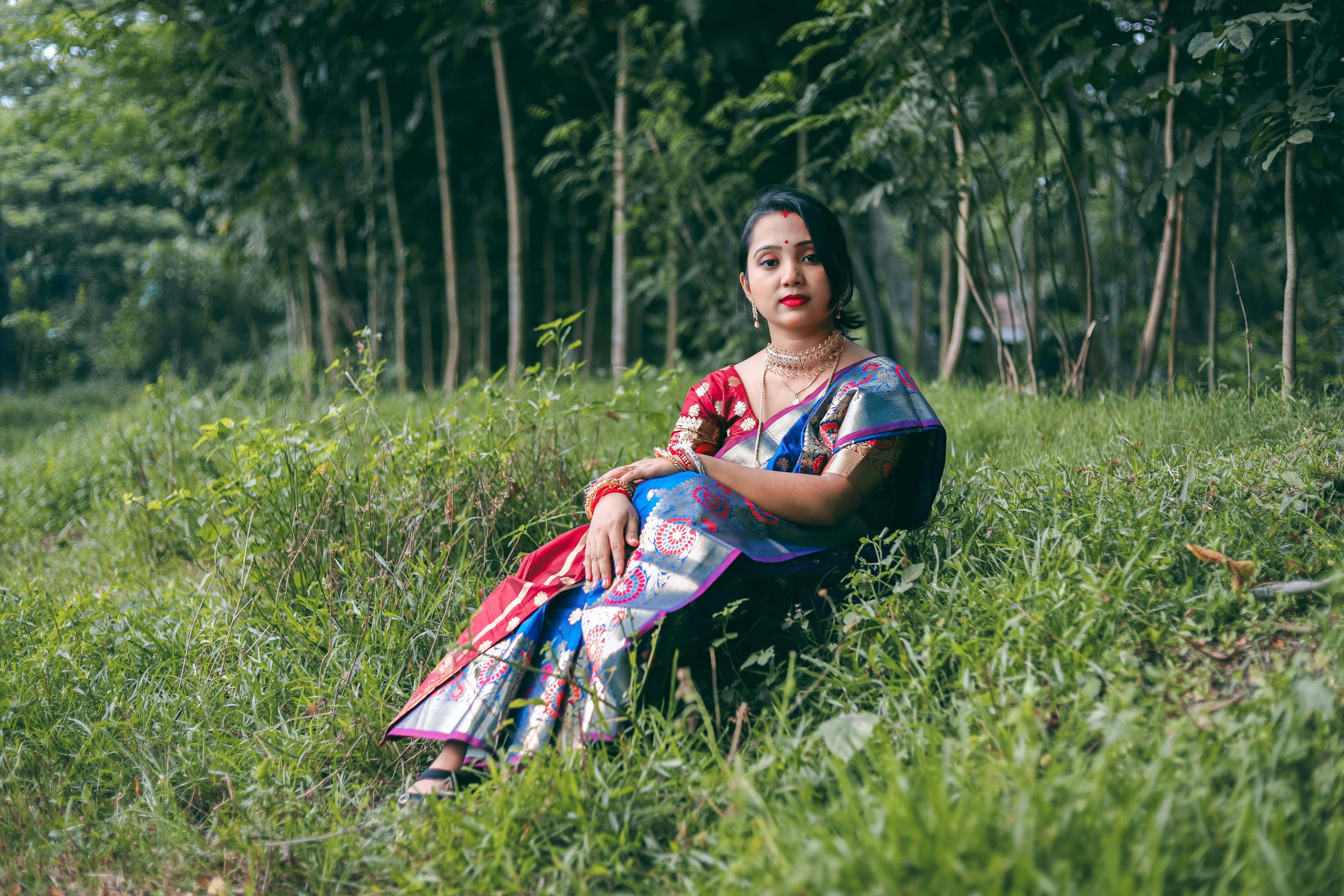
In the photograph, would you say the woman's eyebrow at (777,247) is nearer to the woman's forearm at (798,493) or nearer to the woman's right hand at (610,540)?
the woman's forearm at (798,493)

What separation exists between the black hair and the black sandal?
1.44 m

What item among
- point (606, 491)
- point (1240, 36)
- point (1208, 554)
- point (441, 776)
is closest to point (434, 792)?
point (441, 776)

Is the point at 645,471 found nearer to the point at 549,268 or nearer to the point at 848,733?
the point at 848,733

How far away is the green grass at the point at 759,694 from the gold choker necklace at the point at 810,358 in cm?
51

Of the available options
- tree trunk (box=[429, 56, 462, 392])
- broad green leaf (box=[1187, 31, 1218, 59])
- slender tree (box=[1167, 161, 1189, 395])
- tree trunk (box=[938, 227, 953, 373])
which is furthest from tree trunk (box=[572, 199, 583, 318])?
broad green leaf (box=[1187, 31, 1218, 59])

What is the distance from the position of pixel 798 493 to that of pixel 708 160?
405 cm

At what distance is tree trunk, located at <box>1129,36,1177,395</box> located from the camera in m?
3.41

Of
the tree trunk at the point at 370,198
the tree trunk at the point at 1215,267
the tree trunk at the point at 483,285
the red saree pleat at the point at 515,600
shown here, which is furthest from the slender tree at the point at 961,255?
the tree trunk at the point at 370,198

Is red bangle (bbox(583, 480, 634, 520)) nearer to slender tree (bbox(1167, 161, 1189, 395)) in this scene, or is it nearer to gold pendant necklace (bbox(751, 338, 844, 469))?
gold pendant necklace (bbox(751, 338, 844, 469))

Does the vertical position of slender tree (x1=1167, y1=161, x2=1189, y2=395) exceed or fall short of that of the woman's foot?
it exceeds it

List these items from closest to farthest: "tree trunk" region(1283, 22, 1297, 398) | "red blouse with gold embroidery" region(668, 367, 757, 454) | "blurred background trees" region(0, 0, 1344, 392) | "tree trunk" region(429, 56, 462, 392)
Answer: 1. "red blouse with gold embroidery" region(668, 367, 757, 454)
2. "tree trunk" region(1283, 22, 1297, 398)
3. "blurred background trees" region(0, 0, 1344, 392)
4. "tree trunk" region(429, 56, 462, 392)

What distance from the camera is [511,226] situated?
260 inches

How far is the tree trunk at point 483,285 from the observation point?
29.5 feet

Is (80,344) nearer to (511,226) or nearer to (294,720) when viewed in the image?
(511,226)
